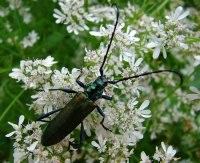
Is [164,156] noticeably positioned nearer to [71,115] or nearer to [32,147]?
[71,115]

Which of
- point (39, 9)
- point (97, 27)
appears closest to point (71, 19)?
point (97, 27)

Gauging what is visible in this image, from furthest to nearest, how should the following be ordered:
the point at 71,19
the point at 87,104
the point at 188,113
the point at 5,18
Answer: the point at 5,18 → the point at 188,113 → the point at 71,19 → the point at 87,104

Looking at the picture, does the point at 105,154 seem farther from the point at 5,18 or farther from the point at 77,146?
the point at 5,18

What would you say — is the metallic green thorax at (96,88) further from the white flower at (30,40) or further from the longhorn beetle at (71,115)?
the white flower at (30,40)

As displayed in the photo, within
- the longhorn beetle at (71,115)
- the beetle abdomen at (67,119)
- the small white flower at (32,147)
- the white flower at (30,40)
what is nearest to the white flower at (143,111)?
the longhorn beetle at (71,115)

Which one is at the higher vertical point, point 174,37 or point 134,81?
point 174,37
